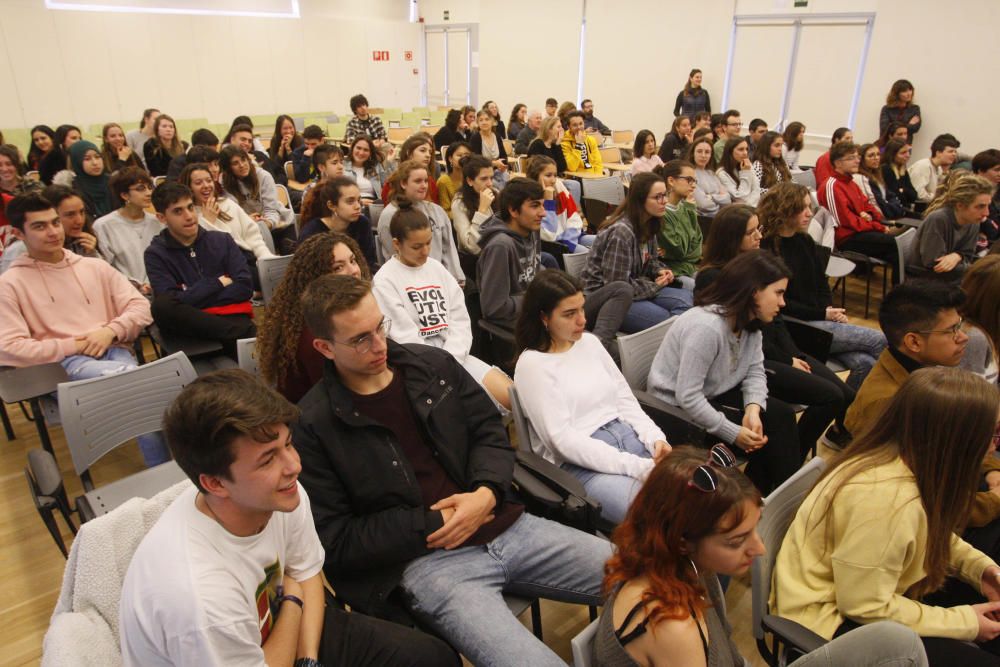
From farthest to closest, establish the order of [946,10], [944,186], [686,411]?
[946,10], [944,186], [686,411]

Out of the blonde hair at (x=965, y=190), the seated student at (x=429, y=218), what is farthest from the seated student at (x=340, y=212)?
the blonde hair at (x=965, y=190)

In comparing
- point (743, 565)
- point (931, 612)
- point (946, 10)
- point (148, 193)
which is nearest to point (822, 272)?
point (931, 612)

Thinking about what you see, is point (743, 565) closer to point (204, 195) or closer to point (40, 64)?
point (204, 195)

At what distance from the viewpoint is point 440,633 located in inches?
65.4

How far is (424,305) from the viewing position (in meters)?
3.05

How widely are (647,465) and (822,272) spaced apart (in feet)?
6.86

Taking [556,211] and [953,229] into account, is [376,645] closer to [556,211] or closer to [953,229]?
[556,211]

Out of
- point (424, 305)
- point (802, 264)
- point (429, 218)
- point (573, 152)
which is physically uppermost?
point (573, 152)

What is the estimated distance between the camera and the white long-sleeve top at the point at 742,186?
5.58m

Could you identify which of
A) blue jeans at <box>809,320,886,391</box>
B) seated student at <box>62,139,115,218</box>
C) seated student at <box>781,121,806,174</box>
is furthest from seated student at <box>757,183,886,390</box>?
seated student at <box>62,139,115,218</box>

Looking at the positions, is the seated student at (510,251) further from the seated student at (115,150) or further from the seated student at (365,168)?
the seated student at (115,150)

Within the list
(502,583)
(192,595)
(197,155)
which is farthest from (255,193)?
(192,595)

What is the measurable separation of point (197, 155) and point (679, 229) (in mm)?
3608

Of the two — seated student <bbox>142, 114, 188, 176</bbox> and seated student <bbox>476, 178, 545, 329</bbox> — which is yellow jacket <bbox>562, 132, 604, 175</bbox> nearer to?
seated student <bbox>476, 178, 545, 329</bbox>
